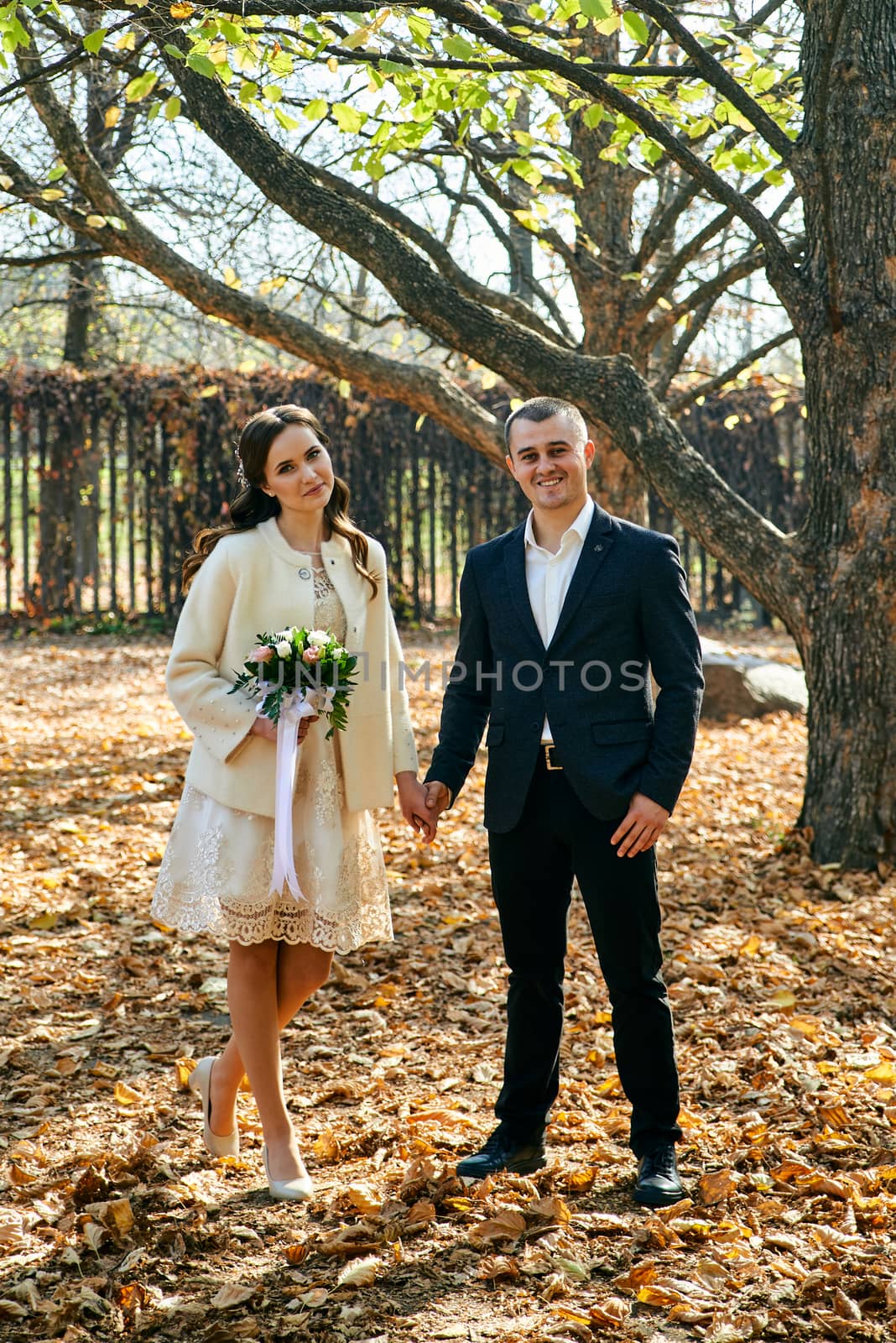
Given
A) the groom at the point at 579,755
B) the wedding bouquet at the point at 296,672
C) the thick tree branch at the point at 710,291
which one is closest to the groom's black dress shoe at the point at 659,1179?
the groom at the point at 579,755

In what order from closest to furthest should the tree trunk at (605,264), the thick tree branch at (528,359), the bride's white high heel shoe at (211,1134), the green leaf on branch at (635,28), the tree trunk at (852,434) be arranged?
the bride's white high heel shoe at (211,1134) < the green leaf on branch at (635,28) < the tree trunk at (852,434) < the thick tree branch at (528,359) < the tree trunk at (605,264)

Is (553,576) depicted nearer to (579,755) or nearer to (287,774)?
(579,755)

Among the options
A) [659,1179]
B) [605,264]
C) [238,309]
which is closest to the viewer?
[659,1179]

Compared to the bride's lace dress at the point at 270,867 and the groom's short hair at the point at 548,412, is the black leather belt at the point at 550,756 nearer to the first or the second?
the bride's lace dress at the point at 270,867

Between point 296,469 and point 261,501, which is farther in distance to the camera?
point 261,501

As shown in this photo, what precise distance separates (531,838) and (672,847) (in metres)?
3.47

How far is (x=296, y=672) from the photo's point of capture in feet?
10.3

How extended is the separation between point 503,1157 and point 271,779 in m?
1.20

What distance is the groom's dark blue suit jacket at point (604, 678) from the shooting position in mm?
3064

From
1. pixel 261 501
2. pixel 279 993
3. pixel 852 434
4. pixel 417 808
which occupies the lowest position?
pixel 279 993

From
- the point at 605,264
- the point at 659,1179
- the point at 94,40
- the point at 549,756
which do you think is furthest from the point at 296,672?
the point at 605,264

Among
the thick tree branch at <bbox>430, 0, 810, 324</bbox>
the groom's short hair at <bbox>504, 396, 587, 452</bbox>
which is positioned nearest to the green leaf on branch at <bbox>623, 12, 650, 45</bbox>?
the thick tree branch at <bbox>430, 0, 810, 324</bbox>

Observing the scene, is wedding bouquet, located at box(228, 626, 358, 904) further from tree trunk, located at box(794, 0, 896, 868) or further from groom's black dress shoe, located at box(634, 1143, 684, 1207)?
tree trunk, located at box(794, 0, 896, 868)

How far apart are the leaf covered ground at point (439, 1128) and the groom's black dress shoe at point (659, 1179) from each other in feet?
0.18
